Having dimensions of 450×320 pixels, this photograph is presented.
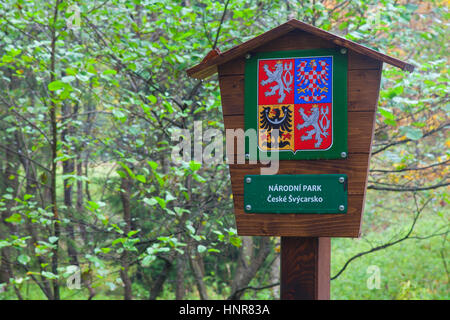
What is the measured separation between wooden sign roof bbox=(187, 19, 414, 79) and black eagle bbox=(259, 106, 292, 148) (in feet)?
0.87

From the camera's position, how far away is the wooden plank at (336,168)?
1.88 metres

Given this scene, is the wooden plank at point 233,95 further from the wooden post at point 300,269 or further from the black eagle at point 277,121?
the wooden post at point 300,269

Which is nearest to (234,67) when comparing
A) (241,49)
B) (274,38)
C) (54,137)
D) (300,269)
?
(241,49)

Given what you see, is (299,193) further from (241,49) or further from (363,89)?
(241,49)

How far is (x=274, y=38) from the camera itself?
1.97m

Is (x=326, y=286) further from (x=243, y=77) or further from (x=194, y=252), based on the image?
(x=194, y=252)

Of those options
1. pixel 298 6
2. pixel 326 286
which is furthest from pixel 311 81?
pixel 298 6

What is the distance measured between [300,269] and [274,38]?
948 millimetres

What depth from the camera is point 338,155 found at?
6.20 ft

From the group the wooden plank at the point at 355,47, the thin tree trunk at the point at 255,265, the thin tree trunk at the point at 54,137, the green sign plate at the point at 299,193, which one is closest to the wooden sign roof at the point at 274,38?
the wooden plank at the point at 355,47

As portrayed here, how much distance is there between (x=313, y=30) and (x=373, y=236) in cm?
931

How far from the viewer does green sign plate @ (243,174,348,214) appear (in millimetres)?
1876

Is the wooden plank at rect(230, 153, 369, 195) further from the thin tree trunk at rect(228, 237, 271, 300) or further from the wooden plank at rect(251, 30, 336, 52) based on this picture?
the thin tree trunk at rect(228, 237, 271, 300)

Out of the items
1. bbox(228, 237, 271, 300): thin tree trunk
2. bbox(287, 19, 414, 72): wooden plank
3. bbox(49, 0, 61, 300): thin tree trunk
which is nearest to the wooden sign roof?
bbox(287, 19, 414, 72): wooden plank
